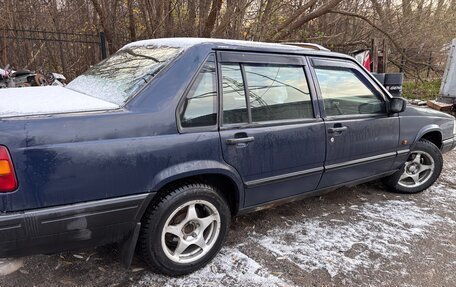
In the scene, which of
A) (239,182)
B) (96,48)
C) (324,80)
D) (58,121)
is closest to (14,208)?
(58,121)

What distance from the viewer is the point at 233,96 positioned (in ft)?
8.63

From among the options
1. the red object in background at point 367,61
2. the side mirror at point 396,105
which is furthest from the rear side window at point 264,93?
the red object in background at point 367,61

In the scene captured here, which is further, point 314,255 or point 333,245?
point 333,245

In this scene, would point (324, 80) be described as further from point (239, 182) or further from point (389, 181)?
point (389, 181)

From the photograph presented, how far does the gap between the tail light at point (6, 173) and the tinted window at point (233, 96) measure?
133 centimetres

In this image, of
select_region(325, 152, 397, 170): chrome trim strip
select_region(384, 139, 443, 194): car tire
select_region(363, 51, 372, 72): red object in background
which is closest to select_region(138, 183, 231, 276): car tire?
select_region(325, 152, 397, 170): chrome trim strip

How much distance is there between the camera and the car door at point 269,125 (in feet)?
8.52

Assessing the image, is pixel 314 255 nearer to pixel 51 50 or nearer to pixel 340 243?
pixel 340 243

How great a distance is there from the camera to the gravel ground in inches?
101

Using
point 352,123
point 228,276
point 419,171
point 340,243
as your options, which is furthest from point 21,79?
point 419,171

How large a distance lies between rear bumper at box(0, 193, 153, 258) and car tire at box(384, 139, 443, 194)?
125 inches

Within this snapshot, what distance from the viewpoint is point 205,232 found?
2688mm

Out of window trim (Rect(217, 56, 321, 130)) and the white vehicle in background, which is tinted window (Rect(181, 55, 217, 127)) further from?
the white vehicle in background

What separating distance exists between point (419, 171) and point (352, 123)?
160 cm
